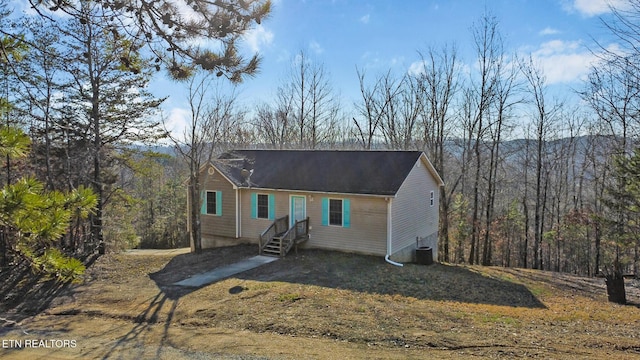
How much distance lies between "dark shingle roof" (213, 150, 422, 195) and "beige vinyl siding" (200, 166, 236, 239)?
544mm

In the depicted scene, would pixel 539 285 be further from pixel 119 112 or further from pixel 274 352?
pixel 119 112

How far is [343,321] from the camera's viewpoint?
870cm

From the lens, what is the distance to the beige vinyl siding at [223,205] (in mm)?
18031

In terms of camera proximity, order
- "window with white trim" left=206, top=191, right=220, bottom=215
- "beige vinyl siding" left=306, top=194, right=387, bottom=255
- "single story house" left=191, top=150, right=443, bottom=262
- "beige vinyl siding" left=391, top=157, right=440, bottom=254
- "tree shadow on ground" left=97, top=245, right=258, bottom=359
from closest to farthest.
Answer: "tree shadow on ground" left=97, top=245, right=258, bottom=359, "beige vinyl siding" left=306, top=194, right=387, bottom=255, "single story house" left=191, top=150, right=443, bottom=262, "beige vinyl siding" left=391, top=157, right=440, bottom=254, "window with white trim" left=206, top=191, right=220, bottom=215

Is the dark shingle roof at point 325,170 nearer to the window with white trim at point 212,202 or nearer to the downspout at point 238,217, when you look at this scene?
the downspout at point 238,217

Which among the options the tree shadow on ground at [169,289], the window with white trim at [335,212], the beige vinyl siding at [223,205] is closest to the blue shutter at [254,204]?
the beige vinyl siding at [223,205]

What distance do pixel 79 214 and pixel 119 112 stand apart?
14.5m

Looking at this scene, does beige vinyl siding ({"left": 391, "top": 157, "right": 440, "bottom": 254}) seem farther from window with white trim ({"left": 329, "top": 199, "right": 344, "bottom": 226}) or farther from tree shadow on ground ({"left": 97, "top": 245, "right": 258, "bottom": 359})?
tree shadow on ground ({"left": 97, "top": 245, "right": 258, "bottom": 359})

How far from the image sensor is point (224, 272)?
44.7 ft

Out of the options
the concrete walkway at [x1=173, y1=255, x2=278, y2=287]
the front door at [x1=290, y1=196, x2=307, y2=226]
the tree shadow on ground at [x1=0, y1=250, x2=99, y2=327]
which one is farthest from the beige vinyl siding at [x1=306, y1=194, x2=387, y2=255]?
the tree shadow on ground at [x1=0, y1=250, x2=99, y2=327]

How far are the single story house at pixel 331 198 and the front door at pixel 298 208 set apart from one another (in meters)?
0.03

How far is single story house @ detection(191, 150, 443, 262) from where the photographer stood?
51.2ft

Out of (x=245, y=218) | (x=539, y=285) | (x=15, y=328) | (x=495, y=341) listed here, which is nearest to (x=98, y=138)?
(x=245, y=218)

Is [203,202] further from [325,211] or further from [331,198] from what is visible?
[331,198]
